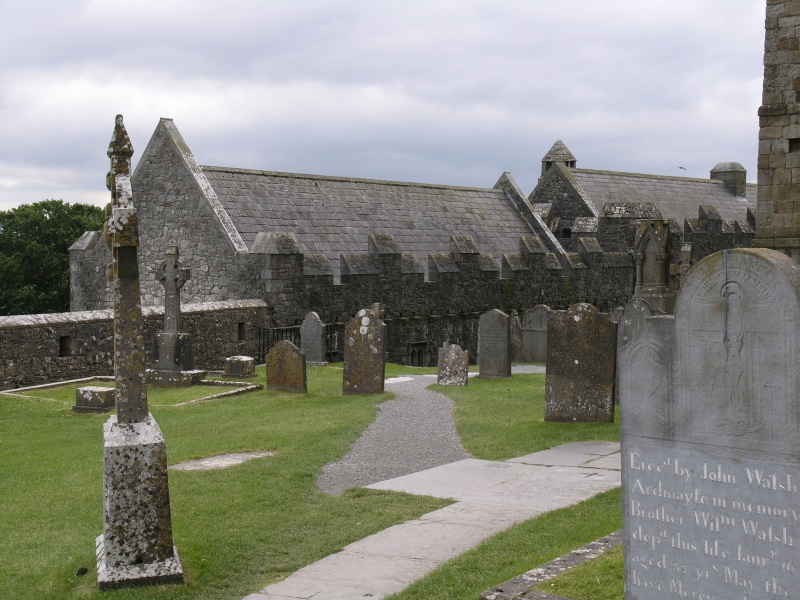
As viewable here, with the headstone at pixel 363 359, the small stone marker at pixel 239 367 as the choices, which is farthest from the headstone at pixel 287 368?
the small stone marker at pixel 239 367

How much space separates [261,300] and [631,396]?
17793 millimetres

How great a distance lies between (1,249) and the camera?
47406mm

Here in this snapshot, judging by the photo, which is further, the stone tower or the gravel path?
the stone tower

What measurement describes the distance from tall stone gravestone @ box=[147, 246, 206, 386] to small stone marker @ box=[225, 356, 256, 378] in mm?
862

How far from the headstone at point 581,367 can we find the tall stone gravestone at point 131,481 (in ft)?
22.0

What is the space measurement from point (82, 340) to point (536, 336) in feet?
34.5

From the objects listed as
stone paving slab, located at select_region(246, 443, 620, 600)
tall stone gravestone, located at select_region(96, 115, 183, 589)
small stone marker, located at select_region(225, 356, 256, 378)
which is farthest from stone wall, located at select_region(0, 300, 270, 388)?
tall stone gravestone, located at select_region(96, 115, 183, 589)

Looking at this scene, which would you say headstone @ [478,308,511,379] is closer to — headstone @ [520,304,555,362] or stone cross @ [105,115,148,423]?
headstone @ [520,304,555,362]

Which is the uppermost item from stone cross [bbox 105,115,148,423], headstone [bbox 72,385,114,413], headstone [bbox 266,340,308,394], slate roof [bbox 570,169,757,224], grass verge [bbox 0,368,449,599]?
slate roof [bbox 570,169,757,224]

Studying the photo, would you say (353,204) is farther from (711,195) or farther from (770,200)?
(711,195)

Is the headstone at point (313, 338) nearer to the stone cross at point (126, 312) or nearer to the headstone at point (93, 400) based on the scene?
the headstone at point (93, 400)

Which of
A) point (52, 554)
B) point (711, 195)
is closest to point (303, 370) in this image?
point (52, 554)

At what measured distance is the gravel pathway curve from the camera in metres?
10.2

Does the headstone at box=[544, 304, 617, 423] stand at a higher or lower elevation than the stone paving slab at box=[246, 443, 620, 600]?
higher
